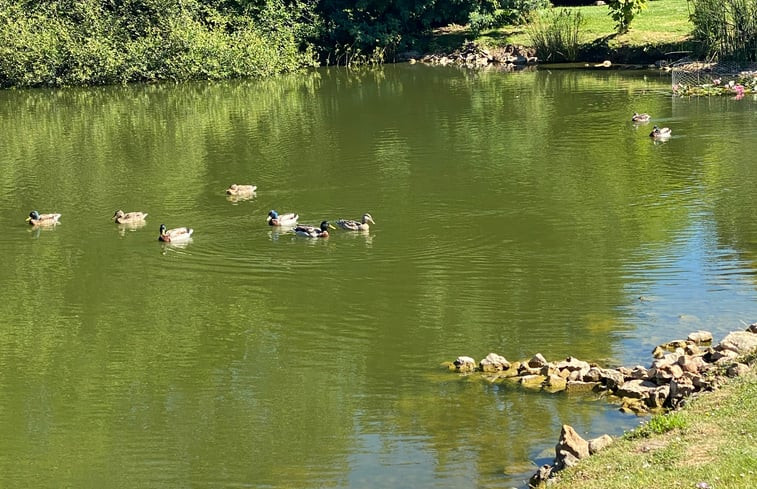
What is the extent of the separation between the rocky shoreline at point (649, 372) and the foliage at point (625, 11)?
4040cm

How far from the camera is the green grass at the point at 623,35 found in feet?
177

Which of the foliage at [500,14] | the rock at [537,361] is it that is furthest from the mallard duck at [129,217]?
the foliage at [500,14]

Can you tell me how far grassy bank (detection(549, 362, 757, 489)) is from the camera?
9938mm

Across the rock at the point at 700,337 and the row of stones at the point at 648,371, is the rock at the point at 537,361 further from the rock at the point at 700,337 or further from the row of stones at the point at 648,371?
the rock at the point at 700,337

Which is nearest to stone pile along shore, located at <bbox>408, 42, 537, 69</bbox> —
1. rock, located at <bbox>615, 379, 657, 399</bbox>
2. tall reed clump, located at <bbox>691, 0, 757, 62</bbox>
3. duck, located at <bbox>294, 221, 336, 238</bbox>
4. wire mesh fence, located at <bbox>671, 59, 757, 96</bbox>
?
wire mesh fence, located at <bbox>671, 59, 757, 96</bbox>

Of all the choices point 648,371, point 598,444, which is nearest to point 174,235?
point 648,371

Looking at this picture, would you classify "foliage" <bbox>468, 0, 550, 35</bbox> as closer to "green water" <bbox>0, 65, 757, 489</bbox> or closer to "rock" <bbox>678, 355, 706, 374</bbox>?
"green water" <bbox>0, 65, 757, 489</bbox>

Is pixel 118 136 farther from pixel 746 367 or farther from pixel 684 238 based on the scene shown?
pixel 746 367

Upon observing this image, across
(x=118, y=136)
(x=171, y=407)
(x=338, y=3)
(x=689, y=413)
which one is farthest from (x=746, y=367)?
(x=338, y=3)

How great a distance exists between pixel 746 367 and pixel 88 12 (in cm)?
4904

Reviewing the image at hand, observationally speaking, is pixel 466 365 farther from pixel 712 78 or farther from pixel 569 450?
pixel 712 78

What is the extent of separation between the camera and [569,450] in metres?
11.7

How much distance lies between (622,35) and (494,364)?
142 ft

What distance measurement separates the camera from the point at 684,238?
22.3 meters
